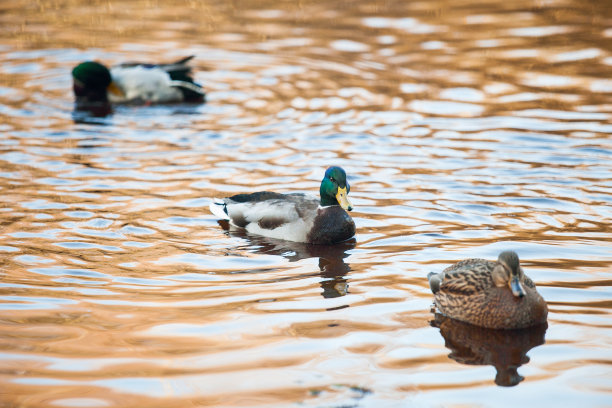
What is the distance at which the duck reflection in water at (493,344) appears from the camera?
629cm

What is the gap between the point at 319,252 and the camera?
905cm

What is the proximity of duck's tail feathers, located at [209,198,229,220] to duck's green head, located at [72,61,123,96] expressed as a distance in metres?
6.02

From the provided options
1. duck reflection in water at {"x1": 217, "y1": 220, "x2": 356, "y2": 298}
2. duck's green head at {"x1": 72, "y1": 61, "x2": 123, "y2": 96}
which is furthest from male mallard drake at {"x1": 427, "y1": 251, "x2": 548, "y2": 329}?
duck's green head at {"x1": 72, "y1": 61, "x2": 123, "y2": 96}

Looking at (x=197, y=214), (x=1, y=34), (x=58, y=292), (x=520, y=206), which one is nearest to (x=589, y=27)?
(x=520, y=206)

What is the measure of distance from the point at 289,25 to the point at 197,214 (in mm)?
9833

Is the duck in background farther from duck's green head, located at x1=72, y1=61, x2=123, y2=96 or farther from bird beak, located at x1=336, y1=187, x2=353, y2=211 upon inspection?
bird beak, located at x1=336, y1=187, x2=353, y2=211

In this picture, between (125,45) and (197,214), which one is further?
(125,45)

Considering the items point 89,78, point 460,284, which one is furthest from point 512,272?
point 89,78

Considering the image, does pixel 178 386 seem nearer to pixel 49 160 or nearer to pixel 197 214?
pixel 197 214

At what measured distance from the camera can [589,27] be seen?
1722 cm

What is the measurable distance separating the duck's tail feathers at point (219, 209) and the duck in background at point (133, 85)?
5.66 metres

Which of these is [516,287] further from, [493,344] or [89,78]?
[89,78]

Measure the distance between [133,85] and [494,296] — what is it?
383 inches

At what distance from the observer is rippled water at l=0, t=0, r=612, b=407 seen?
6266 millimetres
